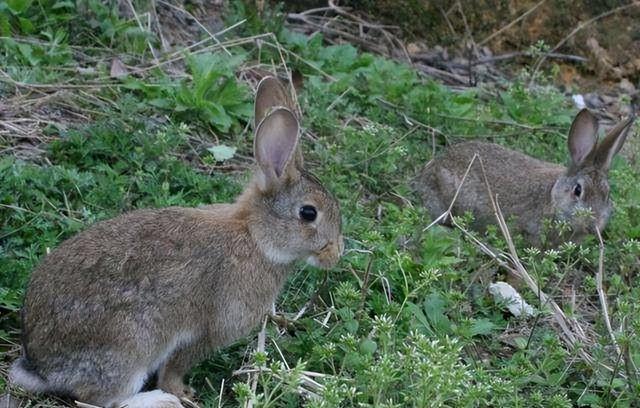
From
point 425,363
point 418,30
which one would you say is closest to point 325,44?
point 418,30

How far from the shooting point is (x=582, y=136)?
23.4 feet

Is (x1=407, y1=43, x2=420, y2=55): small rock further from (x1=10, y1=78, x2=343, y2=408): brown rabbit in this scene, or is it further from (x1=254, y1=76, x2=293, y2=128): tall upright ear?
(x1=10, y1=78, x2=343, y2=408): brown rabbit

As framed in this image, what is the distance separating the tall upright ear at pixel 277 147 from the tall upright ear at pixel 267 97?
0.35 meters

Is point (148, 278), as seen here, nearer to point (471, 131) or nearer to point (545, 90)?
point (471, 131)

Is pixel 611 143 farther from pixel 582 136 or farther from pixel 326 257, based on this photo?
pixel 326 257

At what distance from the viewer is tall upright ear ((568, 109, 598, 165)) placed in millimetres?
7051

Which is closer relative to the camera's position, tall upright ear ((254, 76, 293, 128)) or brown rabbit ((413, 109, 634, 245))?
tall upright ear ((254, 76, 293, 128))

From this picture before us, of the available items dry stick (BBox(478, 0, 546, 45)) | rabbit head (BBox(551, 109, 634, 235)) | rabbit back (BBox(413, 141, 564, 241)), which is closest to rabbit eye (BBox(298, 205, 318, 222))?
rabbit back (BBox(413, 141, 564, 241))

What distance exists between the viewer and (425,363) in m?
3.72

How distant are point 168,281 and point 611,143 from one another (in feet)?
11.7

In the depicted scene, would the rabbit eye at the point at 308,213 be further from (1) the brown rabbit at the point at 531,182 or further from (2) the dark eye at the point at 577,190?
(2) the dark eye at the point at 577,190

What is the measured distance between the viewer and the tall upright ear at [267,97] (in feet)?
17.1

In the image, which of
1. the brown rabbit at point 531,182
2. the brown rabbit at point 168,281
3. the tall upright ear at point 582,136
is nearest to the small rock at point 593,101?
the brown rabbit at point 531,182

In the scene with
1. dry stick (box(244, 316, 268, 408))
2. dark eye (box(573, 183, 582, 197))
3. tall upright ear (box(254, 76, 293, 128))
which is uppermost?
tall upright ear (box(254, 76, 293, 128))
